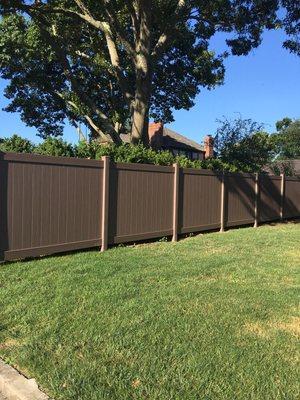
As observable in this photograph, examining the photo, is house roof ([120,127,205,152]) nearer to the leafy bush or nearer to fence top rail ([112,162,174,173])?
the leafy bush

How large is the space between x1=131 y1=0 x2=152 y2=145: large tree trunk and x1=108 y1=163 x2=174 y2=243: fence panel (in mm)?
3705

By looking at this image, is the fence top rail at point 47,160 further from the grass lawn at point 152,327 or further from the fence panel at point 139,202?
the grass lawn at point 152,327

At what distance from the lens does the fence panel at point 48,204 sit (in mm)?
7879

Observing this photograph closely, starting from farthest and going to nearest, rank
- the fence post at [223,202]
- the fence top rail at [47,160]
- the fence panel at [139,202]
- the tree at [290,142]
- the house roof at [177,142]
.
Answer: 1. the tree at [290,142]
2. the house roof at [177,142]
3. the fence post at [223,202]
4. the fence panel at [139,202]
5. the fence top rail at [47,160]

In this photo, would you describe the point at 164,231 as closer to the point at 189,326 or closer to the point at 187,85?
the point at 189,326

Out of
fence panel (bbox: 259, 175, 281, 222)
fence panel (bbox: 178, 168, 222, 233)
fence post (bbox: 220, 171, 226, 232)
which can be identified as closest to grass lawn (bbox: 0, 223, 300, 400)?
fence panel (bbox: 178, 168, 222, 233)

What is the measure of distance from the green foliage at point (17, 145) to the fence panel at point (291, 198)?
1112 cm

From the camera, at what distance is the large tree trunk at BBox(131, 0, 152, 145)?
1420 centimetres

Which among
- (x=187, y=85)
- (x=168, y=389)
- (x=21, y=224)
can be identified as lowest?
(x=168, y=389)

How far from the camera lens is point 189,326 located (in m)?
5.00

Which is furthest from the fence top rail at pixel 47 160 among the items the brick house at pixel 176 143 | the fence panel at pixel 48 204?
the brick house at pixel 176 143

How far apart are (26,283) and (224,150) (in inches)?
703

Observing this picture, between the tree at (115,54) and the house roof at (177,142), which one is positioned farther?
the house roof at (177,142)

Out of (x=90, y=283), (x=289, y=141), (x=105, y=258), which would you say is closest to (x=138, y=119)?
(x=105, y=258)
